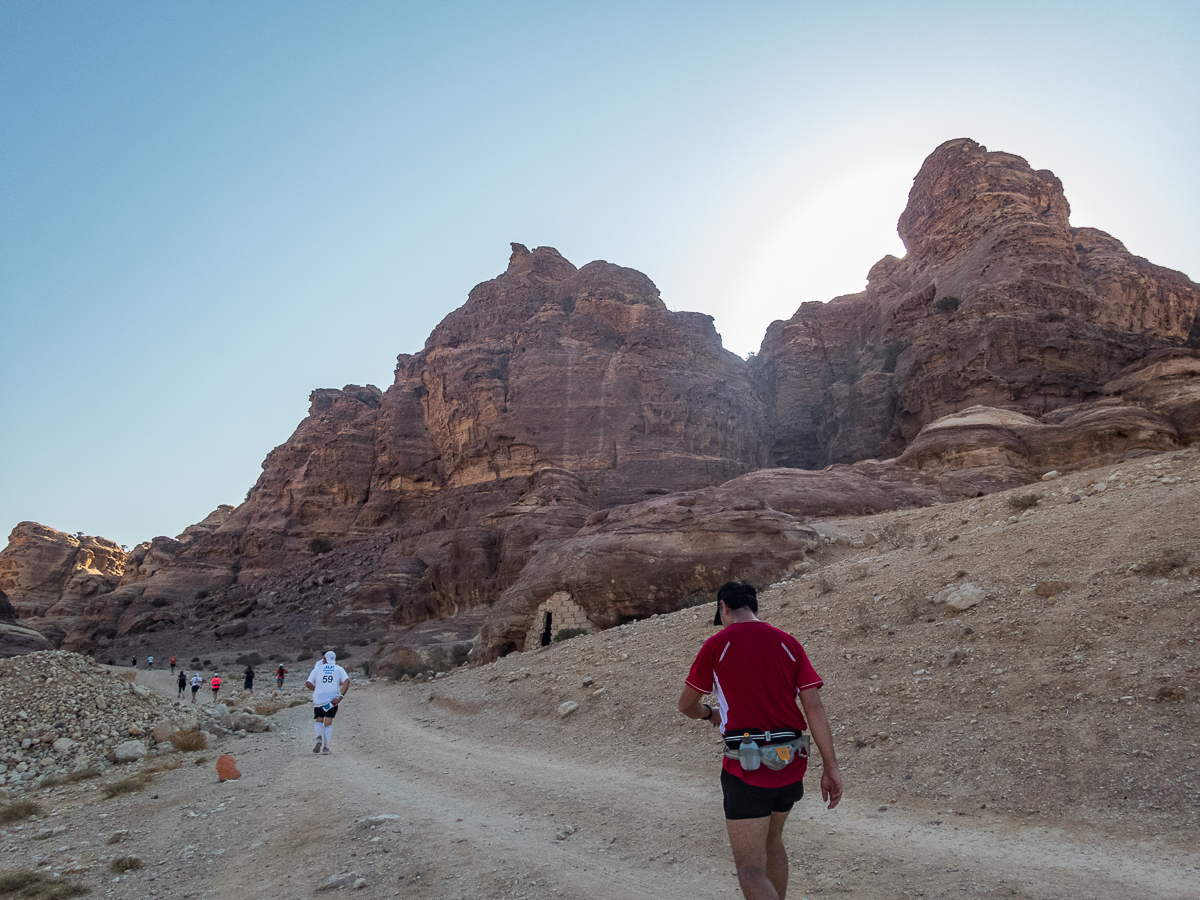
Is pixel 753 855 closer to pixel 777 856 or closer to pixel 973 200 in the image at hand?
pixel 777 856

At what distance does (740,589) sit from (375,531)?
67.2m

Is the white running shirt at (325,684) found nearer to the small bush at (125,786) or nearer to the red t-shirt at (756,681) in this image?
the small bush at (125,786)

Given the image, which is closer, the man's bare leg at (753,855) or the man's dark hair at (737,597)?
the man's bare leg at (753,855)

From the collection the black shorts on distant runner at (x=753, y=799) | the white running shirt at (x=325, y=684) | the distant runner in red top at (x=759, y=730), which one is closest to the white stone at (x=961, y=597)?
the distant runner in red top at (x=759, y=730)

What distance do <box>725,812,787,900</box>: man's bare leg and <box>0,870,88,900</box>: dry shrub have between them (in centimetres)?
494

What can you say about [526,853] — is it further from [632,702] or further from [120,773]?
[120,773]

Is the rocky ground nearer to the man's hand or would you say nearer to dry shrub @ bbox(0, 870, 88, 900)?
dry shrub @ bbox(0, 870, 88, 900)

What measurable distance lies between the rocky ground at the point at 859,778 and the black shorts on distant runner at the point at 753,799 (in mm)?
Answer: 1362

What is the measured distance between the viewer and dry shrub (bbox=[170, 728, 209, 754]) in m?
10.9

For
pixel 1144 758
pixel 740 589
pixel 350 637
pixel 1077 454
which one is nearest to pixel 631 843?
pixel 740 589

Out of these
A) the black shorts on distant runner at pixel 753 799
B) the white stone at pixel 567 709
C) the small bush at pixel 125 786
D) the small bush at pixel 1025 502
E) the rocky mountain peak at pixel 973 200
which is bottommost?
the small bush at pixel 125 786

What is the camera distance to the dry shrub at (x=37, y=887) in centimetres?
481

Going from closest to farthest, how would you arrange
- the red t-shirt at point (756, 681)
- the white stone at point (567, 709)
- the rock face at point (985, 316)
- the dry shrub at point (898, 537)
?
1. the red t-shirt at point (756, 681)
2. the white stone at point (567, 709)
3. the dry shrub at point (898, 537)
4. the rock face at point (985, 316)

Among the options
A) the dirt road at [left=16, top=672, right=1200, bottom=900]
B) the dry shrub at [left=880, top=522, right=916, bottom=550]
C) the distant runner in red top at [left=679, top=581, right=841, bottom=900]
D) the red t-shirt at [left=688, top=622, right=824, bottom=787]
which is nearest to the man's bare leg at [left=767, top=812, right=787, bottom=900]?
the distant runner in red top at [left=679, top=581, right=841, bottom=900]
